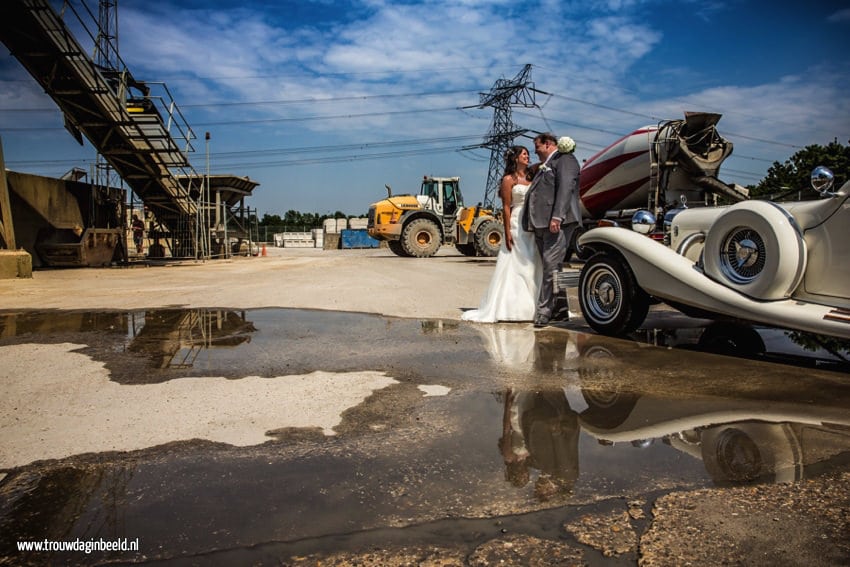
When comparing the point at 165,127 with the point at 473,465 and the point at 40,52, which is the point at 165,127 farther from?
the point at 473,465

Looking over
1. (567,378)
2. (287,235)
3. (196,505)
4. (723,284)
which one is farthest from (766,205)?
(287,235)

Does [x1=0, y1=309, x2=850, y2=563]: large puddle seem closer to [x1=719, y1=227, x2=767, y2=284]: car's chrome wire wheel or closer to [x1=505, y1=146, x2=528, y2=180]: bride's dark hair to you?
[x1=719, y1=227, x2=767, y2=284]: car's chrome wire wheel

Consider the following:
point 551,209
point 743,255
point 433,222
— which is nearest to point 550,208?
point 551,209

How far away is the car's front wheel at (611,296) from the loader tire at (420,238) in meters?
15.9

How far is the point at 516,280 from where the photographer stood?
695 centimetres

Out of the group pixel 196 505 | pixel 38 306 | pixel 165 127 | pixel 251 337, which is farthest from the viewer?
pixel 165 127

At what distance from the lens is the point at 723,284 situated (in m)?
4.75

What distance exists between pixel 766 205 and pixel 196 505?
14.3 ft

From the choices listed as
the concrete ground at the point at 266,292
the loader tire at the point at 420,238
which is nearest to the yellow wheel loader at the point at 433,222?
the loader tire at the point at 420,238

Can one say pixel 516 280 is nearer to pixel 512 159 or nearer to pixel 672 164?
pixel 512 159

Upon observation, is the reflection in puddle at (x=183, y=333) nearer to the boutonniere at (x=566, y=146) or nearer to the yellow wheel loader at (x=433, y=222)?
the boutonniere at (x=566, y=146)

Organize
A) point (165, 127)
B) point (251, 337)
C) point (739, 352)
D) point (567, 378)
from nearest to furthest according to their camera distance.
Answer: point (567, 378)
point (739, 352)
point (251, 337)
point (165, 127)

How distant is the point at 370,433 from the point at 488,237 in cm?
1802

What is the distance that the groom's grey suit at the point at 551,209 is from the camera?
20.7 feet
